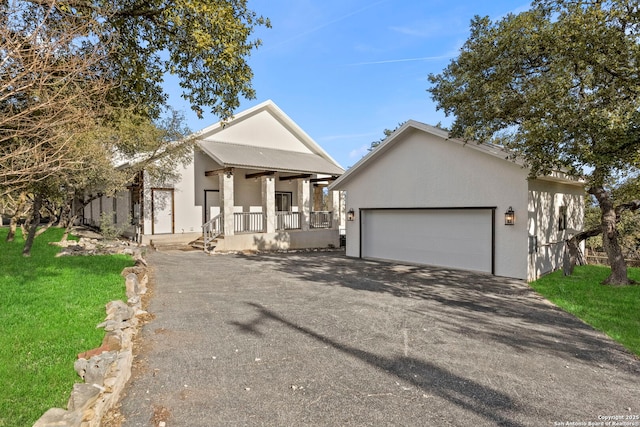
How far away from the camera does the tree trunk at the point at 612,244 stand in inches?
373

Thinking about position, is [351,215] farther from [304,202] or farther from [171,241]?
[171,241]

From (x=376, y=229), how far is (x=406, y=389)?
10.2 m

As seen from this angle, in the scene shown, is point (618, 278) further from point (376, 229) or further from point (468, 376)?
point (468, 376)

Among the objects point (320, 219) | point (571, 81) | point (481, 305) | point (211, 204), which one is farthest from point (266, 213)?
point (571, 81)

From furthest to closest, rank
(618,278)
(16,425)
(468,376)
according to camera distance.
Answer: (618,278) < (468,376) < (16,425)

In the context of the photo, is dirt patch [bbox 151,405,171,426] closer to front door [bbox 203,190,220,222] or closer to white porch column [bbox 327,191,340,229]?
front door [bbox 203,190,220,222]

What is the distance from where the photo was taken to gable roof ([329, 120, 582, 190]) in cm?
1026

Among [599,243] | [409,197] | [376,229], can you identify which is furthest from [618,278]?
[599,243]

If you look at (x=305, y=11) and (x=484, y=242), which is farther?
(x=484, y=242)

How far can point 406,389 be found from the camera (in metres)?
3.83

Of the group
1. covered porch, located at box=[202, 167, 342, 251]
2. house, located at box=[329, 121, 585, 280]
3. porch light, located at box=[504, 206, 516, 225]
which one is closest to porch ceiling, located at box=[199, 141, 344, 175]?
covered porch, located at box=[202, 167, 342, 251]

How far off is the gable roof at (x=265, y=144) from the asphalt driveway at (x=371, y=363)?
30.5 ft

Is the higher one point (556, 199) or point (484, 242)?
point (556, 199)

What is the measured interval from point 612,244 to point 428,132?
19.4 ft
